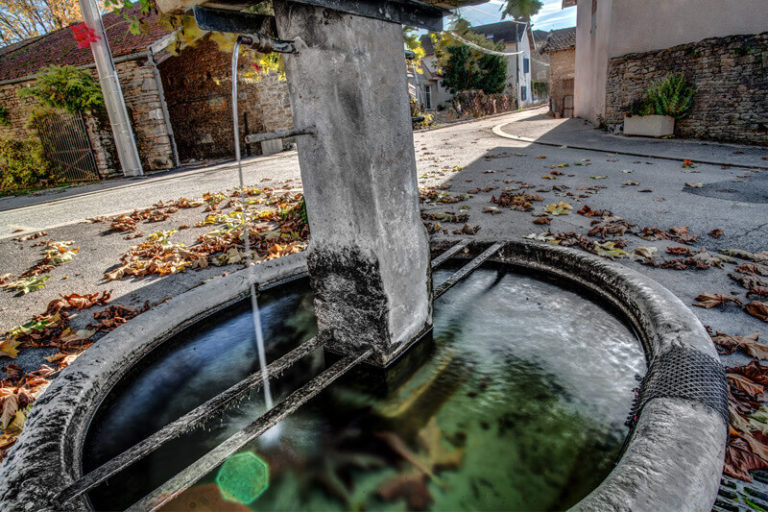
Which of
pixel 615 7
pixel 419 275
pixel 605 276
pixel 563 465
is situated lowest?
pixel 563 465

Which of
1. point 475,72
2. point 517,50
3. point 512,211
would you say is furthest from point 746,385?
point 517,50

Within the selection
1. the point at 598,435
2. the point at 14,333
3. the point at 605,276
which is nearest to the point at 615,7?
the point at 605,276

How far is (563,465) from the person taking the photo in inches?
56.4

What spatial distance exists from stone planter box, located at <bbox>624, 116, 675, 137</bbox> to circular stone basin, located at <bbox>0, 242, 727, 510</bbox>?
8573 millimetres

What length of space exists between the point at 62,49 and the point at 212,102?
520 centimetres

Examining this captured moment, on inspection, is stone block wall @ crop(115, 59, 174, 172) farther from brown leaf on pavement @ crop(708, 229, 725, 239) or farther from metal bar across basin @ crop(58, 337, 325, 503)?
brown leaf on pavement @ crop(708, 229, 725, 239)

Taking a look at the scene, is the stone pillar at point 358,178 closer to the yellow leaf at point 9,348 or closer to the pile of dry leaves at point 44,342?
the pile of dry leaves at point 44,342

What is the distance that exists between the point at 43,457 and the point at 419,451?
1.23m

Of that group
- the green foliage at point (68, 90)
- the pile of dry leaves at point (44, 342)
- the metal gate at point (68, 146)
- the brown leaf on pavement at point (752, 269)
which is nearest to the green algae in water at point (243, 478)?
the pile of dry leaves at point (44, 342)

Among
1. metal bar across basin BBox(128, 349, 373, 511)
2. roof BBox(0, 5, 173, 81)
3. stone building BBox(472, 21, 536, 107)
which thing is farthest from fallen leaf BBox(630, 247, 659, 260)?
stone building BBox(472, 21, 536, 107)

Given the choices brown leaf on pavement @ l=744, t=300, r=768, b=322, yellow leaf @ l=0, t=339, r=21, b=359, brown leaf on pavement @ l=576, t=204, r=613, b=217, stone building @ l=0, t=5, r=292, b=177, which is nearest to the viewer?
brown leaf on pavement @ l=744, t=300, r=768, b=322

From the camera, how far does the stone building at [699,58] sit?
7.53 m

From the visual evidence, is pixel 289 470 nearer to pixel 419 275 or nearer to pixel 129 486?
pixel 129 486

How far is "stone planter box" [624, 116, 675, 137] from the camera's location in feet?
29.0
